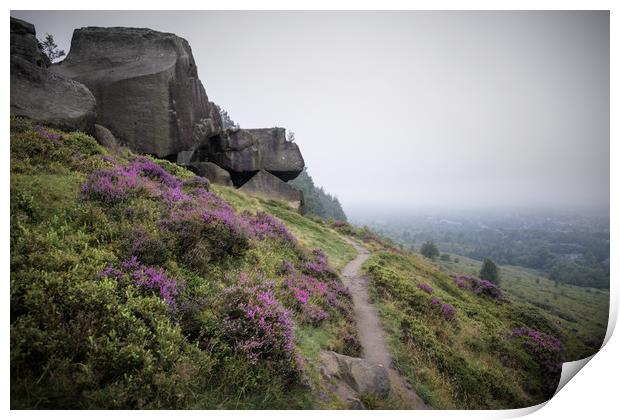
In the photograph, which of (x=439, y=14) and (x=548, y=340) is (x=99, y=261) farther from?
(x=548, y=340)

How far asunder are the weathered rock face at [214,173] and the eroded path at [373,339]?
47.2 feet

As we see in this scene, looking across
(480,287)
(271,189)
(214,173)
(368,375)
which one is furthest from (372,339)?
(271,189)

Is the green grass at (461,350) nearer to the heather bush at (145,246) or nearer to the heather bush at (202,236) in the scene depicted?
the heather bush at (202,236)

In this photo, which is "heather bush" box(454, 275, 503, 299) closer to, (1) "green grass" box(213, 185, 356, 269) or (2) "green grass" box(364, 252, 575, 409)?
(2) "green grass" box(364, 252, 575, 409)

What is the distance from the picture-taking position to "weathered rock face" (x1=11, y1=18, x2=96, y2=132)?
8.90 m

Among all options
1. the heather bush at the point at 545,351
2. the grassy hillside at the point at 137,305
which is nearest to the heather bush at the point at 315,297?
the grassy hillside at the point at 137,305

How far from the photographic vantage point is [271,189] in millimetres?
27922

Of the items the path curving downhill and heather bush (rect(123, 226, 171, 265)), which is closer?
heather bush (rect(123, 226, 171, 265))

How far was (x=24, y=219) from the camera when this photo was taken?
5.46m

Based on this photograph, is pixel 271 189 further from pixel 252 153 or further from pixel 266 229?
pixel 266 229

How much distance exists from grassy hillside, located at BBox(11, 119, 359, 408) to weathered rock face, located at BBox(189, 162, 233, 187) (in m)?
14.4

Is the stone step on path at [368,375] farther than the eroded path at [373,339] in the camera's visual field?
No

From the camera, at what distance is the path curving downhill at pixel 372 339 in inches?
252

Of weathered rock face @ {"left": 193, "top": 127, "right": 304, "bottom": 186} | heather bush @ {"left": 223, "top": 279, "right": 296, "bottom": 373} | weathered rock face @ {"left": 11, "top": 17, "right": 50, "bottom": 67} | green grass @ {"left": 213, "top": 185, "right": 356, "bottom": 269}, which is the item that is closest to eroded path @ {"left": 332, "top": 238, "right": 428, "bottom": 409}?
heather bush @ {"left": 223, "top": 279, "right": 296, "bottom": 373}
